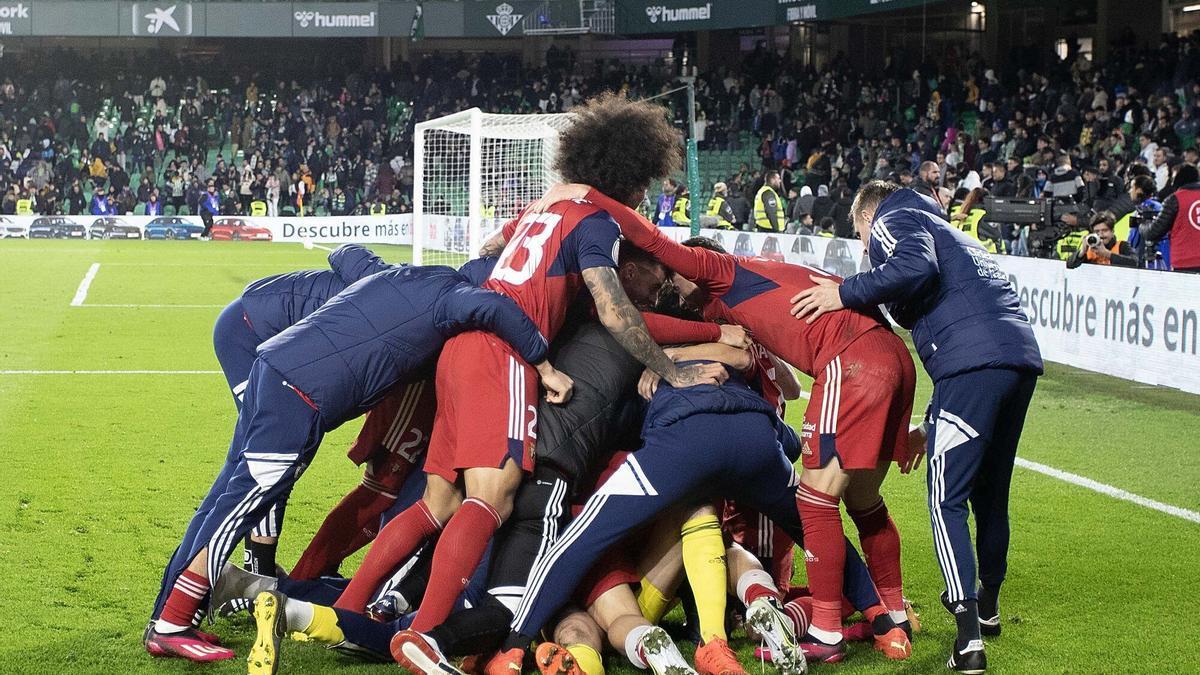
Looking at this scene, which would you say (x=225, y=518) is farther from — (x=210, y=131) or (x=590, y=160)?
(x=210, y=131)

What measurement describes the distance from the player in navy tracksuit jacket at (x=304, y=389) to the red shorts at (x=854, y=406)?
3.31 feet

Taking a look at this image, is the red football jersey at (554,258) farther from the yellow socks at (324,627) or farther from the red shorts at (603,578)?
the yellow socks at (324,627)

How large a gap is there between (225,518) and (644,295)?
1771 mm

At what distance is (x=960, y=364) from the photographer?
15.6 ft

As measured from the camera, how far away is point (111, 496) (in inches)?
293

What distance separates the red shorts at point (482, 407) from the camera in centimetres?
458

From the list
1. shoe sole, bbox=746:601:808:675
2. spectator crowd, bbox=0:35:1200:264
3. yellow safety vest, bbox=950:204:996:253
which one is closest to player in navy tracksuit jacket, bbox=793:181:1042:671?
shoe sole, bbox=746:601:808:675

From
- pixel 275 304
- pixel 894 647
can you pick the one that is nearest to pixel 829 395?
pixel 894 647

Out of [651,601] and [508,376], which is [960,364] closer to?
[651,601]

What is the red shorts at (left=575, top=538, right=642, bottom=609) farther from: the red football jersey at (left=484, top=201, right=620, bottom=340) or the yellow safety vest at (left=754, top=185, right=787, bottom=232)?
the yellow safety vest at (left=754, top=185, right=787, bottom=232)

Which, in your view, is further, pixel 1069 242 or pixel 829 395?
pixel 1069 242

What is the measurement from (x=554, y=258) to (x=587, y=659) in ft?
4.68

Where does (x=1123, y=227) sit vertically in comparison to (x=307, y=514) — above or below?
above

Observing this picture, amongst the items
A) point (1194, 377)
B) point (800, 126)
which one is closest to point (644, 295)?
point (1194, 377)
